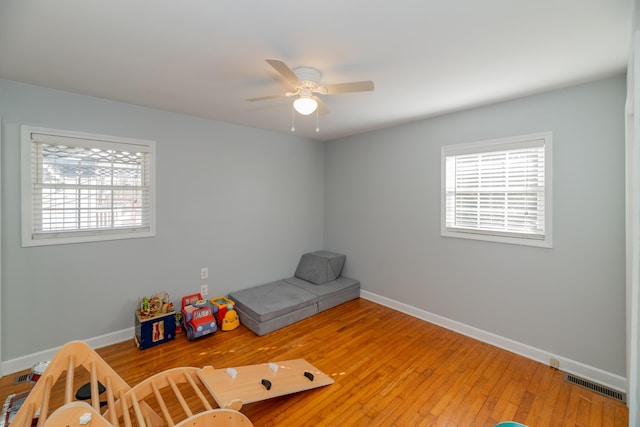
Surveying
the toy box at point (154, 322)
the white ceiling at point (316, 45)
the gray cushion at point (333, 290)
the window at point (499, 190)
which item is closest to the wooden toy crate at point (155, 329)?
the toy box at point (154, 322)

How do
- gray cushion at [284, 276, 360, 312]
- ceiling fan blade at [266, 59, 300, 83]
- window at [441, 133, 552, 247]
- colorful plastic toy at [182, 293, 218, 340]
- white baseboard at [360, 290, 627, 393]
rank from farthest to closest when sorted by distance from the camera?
gray cushion at [284, 276, 360, 312]
colorful plastic toy at [182, 293, 218, 340]
window at [441, 133, 552, 247]
white baseboard at [360, 290, 627, 393]
ceiling fan blade at [266, 59, 300, 83]

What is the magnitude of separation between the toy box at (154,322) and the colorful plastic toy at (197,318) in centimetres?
15

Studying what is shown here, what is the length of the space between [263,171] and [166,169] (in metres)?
1.27

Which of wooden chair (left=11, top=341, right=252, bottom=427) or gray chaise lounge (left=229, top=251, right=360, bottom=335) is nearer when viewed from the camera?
wooden chair (left=11, top=341, right=252, bottom=427)

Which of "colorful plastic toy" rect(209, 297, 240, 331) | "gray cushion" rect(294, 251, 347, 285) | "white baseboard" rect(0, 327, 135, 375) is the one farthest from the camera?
"gray cushion" rect(294, 251, 347, 285)

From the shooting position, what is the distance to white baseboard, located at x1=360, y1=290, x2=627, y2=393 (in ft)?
7.22

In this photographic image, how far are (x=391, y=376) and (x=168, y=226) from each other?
2.78m

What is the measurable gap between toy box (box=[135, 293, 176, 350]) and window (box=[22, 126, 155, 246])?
2.49 ft

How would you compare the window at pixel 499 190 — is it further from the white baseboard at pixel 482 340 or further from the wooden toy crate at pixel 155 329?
the wooden toy crate at pixel 155 329

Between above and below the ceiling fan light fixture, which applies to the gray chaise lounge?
below

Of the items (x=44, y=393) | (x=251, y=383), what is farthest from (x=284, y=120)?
(x=44, y=393)

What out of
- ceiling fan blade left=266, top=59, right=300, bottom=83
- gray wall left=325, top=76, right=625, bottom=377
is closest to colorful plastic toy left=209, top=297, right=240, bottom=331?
gray wall left=325, top=76, right=625, bottom=377

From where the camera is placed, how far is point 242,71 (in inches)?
82.0

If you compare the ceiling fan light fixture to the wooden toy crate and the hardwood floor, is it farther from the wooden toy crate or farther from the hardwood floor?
the wooden toy crate
